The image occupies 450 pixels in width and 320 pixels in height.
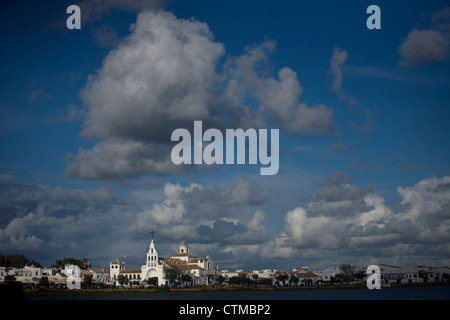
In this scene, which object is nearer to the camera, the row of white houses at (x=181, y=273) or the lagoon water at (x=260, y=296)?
the lagoon water at (x=260, y=296)

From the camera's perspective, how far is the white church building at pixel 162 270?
138 metres

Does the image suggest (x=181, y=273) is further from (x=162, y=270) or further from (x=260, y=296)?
(x=260, y=296)

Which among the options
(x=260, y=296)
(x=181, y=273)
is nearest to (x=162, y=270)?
(x=181, y=273)

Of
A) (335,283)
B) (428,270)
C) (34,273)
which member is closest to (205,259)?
(335,283)

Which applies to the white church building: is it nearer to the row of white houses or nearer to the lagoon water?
the row of white houses

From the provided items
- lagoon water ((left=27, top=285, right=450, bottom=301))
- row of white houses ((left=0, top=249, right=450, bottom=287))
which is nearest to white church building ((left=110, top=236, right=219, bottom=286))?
row of white houses ((left=0, top=249, right=450, bottom=287))

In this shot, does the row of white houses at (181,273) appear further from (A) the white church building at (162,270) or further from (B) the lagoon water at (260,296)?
(B) the lagoon water at (260,296)

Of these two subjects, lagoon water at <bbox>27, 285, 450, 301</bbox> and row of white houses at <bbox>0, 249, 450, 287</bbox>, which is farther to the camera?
row of white houses at <bbox>0, 249, 450, 287</bbox>

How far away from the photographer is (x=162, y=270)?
451 ft

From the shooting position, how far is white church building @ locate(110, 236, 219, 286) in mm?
137750

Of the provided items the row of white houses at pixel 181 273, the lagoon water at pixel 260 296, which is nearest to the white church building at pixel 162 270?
the row of white houses at pixel 181 273
